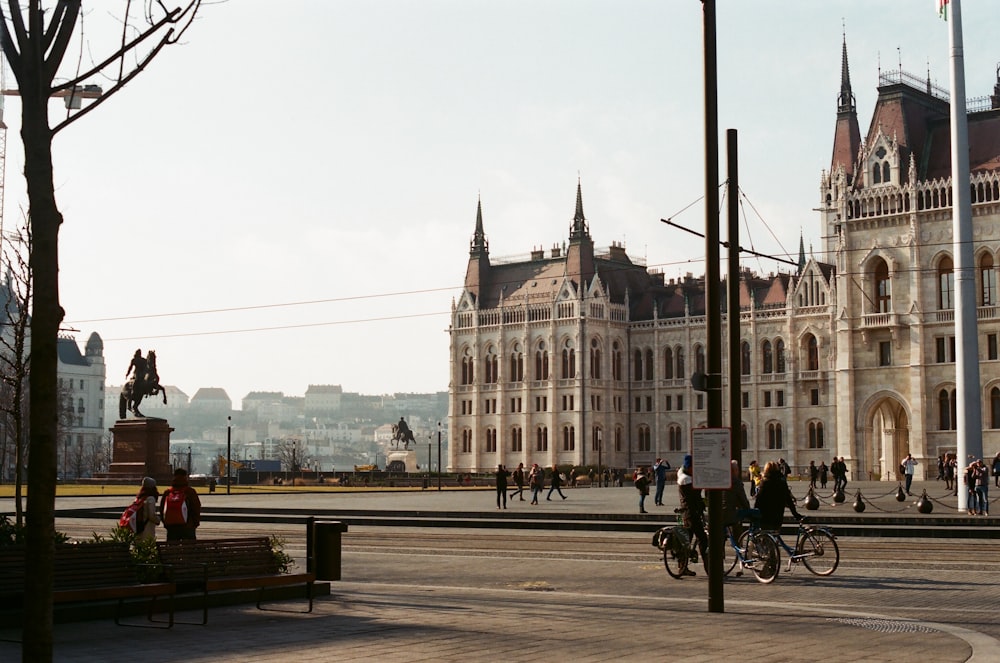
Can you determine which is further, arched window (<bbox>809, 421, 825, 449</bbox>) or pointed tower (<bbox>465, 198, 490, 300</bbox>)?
pointed tower (<bbox>465, 198, 490, 300</bbox>)

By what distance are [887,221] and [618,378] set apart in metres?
45.2

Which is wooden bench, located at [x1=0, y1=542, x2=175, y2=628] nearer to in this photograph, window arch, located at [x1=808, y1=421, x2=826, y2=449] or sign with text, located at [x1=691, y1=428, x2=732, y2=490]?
sign with text, located at [x1=691, y1=428, x2=732, y2=490]

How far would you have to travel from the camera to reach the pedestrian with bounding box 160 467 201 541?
49.6 ft

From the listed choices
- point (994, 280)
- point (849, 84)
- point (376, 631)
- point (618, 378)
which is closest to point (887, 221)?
point (994, 280)

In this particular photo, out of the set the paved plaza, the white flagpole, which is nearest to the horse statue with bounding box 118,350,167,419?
the white flagpole

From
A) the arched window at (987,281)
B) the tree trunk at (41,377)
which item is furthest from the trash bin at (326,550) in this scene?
the arched window at (987,281)

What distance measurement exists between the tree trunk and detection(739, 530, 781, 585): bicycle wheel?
11148mm

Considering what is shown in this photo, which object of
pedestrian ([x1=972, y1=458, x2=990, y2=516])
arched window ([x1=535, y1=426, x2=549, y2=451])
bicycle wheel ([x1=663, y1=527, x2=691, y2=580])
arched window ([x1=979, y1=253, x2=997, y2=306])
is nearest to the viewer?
bicycle wheel ([x1=663, y1=527, x2=691, y2=580])

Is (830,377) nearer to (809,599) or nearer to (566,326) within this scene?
(566,326)

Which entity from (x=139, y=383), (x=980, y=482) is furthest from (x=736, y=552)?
(x=139, y=383)

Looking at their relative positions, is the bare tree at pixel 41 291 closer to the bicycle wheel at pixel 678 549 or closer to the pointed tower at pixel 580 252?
the bicycle wheel at pixel 678 549

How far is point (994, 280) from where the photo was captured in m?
69.0

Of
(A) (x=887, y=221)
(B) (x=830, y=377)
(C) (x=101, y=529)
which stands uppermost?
(A) (x=887, y=221)

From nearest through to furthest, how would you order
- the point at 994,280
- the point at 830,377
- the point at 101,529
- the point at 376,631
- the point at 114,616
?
the point at 376,631 → the point at 114,616 → the point at 101,529 → the point at 994,280 → the point at 830,377
